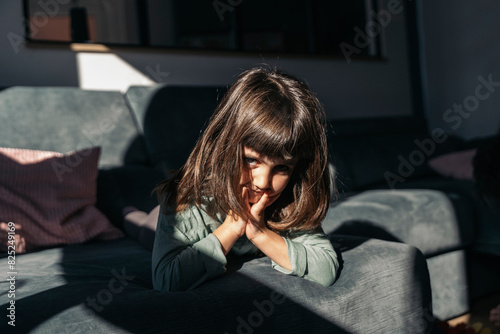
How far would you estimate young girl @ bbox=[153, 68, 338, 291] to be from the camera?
1092 mm

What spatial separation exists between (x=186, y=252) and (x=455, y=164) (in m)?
2.16

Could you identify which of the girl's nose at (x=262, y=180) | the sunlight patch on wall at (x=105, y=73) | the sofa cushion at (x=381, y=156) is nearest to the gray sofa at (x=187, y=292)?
the girl's nose at (x=262, y=180)

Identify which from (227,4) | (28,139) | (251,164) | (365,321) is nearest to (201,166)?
(251,164)

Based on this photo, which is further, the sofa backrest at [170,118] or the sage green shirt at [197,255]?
the sofa backrest at [170,118]

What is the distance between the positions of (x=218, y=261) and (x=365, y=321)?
1.26ft

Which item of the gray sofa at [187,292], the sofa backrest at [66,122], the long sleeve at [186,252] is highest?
the sofa backrest at [66,122]

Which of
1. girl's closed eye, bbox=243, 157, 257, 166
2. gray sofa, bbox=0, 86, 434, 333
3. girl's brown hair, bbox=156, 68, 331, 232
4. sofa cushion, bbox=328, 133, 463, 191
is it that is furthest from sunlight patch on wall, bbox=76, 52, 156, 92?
girl's closed eye, bbox=243, 157, 257, 166

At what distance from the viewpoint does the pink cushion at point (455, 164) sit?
266cm

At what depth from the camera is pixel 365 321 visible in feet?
3.73

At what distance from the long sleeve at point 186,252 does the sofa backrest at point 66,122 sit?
1.05 m

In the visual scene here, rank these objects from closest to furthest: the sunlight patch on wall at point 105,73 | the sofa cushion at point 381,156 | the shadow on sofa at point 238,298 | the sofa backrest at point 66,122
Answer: the shadow on sofa at point 238,298 → the sofa backrest at point 66,122 → the sunlight patch on wall at point 105,73 → the sofa cushion at point 381,156

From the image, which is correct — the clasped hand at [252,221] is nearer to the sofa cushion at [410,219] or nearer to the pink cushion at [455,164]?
the sofa cushion at [410,219]

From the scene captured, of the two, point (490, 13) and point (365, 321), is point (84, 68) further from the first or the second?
point (490, 13)

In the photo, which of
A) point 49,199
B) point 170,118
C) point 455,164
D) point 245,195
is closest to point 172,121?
point 170,118
